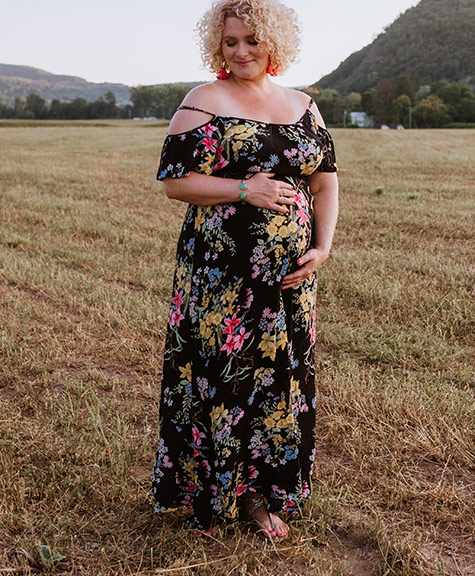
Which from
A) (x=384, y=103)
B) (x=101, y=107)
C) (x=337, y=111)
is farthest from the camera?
(x=101, y=107)

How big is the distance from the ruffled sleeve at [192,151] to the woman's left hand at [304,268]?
0.57m

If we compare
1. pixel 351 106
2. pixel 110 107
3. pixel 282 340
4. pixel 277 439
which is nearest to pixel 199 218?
pixel 282 340

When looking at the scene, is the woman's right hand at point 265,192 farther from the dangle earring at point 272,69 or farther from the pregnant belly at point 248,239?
the dangle earring at point 272,69

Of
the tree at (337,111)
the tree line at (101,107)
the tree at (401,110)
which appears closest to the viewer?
the tree at (401,110)

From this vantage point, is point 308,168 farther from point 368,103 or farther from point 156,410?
point 368,103

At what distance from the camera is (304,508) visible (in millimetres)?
2848

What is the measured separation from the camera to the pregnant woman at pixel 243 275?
7.66 ft

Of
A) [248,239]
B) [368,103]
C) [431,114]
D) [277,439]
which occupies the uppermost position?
[368,103]

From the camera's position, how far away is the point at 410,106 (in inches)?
3265

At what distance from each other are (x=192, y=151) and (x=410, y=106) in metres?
88.4

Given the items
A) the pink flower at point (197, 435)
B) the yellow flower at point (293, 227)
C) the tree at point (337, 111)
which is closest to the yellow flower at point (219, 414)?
the pink flower at point (197, 435)

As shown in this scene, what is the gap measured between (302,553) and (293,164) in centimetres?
173

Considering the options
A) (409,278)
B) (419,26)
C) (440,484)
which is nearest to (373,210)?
(409,278)

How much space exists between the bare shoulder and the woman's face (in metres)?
0.16
